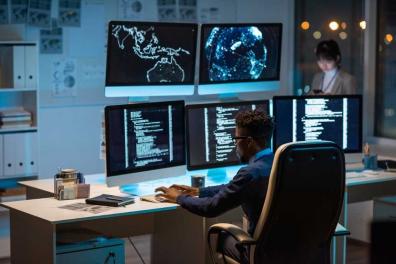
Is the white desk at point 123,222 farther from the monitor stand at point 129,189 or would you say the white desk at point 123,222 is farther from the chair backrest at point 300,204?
the chair backrest at point 300,204

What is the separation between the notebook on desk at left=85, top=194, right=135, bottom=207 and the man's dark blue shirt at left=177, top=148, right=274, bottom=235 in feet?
1.67

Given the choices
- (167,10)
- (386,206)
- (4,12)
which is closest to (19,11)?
(4,12)

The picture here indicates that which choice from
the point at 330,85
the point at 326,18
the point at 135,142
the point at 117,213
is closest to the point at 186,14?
the point at 326,18

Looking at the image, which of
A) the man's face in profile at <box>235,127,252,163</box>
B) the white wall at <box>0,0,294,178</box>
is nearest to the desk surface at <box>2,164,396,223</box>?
the man's face in profile at <box>235,127,252,163</box>

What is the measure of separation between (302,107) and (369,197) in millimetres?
807

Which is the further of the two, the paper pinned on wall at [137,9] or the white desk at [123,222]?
the paper pinned on wall at [137,9]

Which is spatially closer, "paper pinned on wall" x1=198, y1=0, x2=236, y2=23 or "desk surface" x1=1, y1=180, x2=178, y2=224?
"desk surface" x1=1, y1=180, x2=178, y2=224

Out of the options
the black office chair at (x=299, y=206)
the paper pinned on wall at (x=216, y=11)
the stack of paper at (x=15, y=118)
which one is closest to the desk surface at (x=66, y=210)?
the black office chair at (x=299, y=206)

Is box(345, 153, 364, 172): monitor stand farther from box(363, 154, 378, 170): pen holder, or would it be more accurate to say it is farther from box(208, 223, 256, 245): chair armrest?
box(208, 223, 256, 245): chair armrest

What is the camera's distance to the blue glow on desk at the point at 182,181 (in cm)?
390

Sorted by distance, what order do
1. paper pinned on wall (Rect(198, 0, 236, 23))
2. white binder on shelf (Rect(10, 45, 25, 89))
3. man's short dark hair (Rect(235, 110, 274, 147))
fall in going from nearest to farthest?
man's short dark hair (Rect(235, 110, 274, 147)) < white binder on shelf (Rect(10, 45, 25, 89)) < paper pinned on wall (Rect(198, 0, 236, 23))

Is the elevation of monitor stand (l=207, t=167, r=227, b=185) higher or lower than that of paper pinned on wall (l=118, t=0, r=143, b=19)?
lower

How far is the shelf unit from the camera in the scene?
18.7 ft

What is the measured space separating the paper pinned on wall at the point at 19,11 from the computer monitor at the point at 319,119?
8.77 ft
